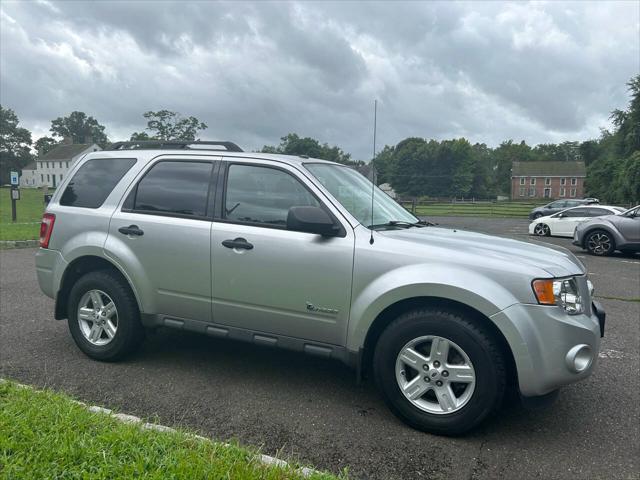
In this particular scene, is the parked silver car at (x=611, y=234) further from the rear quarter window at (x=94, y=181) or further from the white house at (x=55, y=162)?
the white house at (x=55, y=162)

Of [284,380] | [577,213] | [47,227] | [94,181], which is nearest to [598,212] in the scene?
[577,213]

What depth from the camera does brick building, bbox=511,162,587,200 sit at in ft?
280

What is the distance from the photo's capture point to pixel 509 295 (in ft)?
10.2

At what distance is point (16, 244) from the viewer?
1216cm

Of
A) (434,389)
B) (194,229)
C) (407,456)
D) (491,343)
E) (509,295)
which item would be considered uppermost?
(194,229)

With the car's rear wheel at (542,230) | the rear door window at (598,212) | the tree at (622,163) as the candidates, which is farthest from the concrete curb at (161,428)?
the tree at (622,163)

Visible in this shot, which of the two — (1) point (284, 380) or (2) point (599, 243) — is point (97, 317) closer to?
(1) point (284, 380)

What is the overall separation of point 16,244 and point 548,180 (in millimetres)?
88419

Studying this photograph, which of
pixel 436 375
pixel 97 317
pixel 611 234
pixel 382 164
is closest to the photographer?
pixel 436 375

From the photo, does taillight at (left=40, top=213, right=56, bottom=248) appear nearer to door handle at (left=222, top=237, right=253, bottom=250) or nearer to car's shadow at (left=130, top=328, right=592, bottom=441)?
car's shadow at (left=130, top=328, right=592, bottom=441)

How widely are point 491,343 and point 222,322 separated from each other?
200 cm

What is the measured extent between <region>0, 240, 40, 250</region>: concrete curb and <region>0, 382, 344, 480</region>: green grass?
1032 centimetres

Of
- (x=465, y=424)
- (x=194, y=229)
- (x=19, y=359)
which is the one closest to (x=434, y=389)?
(x=465, y=424)

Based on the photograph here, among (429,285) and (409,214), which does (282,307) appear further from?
(409,214)
